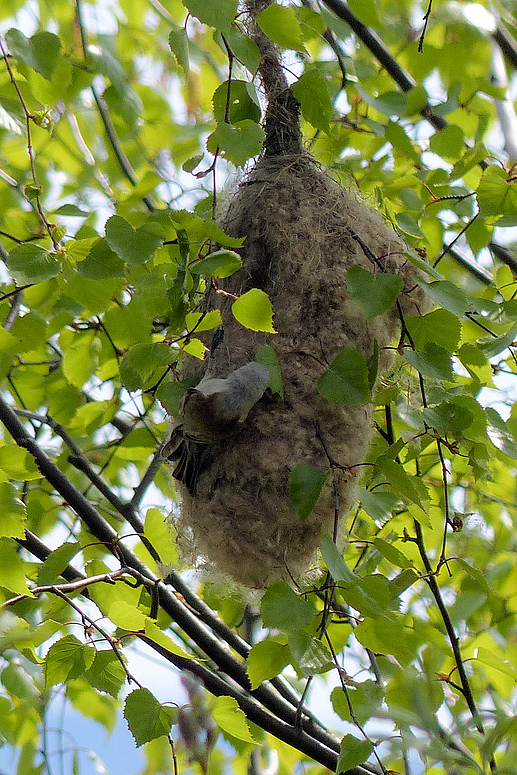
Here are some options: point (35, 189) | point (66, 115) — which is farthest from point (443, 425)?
point (66, 115)

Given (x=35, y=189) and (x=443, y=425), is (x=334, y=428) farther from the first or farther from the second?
(x=35, y=189)

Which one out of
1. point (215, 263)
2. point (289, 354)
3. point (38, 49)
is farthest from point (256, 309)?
point (38, 49)

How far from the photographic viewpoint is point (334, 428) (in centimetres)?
112

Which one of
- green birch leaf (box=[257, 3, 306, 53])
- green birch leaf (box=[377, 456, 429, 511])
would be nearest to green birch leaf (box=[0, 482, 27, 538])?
green birch leaf (box=[377, 456, 429, 511])

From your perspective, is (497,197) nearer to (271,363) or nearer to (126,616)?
(271,363)

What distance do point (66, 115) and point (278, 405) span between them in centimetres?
116

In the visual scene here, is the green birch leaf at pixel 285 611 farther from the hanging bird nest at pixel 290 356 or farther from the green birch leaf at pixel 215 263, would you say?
the green birch leaf at pixel 215 263

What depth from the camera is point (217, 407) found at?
98cm

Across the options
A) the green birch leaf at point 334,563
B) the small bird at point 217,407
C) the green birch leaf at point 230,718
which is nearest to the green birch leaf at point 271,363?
the small bird at point 217,407

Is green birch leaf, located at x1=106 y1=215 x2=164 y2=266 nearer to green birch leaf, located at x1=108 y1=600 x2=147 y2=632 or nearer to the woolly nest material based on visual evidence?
the woolly nest material

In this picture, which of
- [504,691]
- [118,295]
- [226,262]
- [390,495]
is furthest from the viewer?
[118,295]

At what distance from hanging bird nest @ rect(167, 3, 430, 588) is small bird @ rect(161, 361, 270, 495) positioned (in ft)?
0.18

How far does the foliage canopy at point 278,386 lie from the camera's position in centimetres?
98

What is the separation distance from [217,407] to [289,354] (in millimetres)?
196
